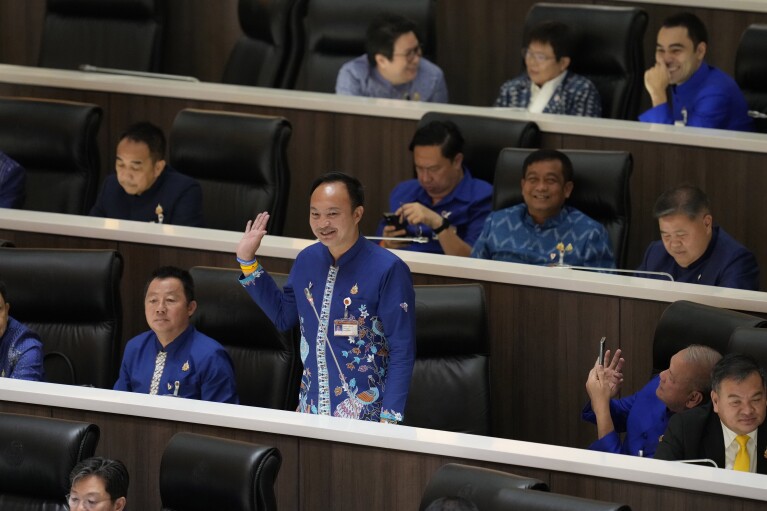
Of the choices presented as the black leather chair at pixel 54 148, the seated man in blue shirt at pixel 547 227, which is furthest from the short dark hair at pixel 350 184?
the black leather chair at pixel 54 148

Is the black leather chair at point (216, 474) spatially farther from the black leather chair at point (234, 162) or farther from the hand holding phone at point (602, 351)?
the black leather chair at point (234, 162)

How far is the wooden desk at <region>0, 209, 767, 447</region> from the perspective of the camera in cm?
446

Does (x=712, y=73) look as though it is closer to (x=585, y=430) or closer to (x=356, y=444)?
Answer: (x=585, y=430)

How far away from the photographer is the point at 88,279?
455cm

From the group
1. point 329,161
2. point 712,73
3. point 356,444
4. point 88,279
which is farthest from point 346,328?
point 712,73

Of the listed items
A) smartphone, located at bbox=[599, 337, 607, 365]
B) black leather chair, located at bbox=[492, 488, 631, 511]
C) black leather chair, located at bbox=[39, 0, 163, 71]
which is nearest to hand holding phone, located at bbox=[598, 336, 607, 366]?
smartphone, located at bbox=[599, 337, 607, 365]

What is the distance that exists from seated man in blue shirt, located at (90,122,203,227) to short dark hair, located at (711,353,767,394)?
2.31m

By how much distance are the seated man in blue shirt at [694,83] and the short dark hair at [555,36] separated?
353 mm

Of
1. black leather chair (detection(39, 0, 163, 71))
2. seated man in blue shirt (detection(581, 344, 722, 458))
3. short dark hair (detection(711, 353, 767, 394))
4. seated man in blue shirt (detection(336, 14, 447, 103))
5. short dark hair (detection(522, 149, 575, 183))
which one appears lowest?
seated man in blue shirt (detection(581, 344, 722, 458))

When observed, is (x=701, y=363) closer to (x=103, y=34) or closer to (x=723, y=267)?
Result: (x=723, y=267)

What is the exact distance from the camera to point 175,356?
435 cm

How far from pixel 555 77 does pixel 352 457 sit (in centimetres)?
283

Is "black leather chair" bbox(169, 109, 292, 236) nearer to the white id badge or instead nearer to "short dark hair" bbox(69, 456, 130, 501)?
the white id badge

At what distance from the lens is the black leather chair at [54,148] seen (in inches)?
223
